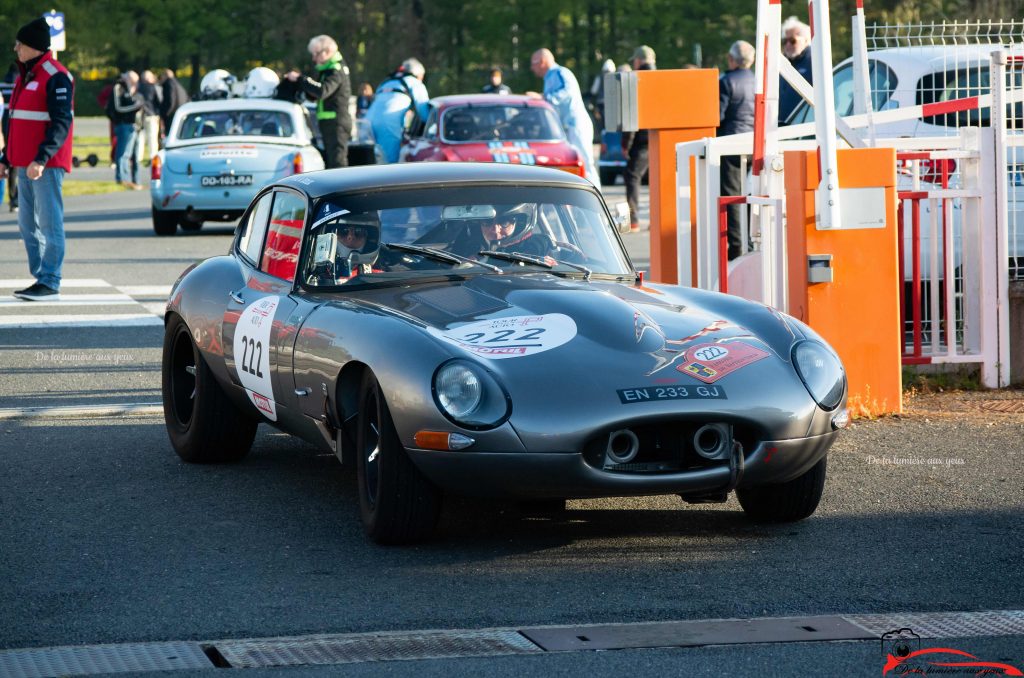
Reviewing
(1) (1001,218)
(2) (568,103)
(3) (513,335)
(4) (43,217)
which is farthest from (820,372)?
(2) (568,103)

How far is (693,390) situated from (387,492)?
1.08m

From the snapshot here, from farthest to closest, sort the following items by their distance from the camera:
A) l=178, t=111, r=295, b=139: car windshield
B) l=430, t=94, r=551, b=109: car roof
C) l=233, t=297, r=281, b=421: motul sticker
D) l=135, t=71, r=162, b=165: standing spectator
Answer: l=135, t=71, r=162, b=165: standing spectator → l=178, t=111, r=295, b=139: car windshield → l=430, t=94, r=551, b=109: car roof → l=233, t=297, r=281, b=421: motul sticker

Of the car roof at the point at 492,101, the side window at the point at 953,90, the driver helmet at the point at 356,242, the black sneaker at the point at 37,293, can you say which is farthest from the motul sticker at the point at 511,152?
the driver helmet at the point at 356,242

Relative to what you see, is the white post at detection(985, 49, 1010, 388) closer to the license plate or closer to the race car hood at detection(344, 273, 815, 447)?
the race car hood at detection(344, 273, 815, 447)

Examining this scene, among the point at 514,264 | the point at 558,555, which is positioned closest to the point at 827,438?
the point at 558,555

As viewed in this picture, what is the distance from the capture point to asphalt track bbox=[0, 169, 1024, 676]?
4.59 meters

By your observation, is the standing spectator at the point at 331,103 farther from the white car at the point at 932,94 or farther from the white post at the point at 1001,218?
the white post at the point at 1001,218

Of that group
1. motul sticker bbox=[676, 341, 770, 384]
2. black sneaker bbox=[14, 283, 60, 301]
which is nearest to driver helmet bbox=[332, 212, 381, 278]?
motul sticker bbox=[676, 341, 770, 384]

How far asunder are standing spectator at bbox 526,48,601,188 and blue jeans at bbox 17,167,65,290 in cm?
652

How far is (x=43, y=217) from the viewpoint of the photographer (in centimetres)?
1256

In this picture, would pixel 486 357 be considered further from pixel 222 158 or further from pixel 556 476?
pixel 222 158

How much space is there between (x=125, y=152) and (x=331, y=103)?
14305mm

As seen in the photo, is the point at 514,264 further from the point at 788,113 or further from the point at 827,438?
the point at 788,113

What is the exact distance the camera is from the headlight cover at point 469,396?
17.2 ft
